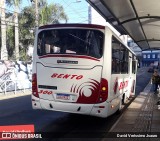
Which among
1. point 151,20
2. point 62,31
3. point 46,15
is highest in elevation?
point 46,15

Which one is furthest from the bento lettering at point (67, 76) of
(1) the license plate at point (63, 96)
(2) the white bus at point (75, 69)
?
(1) the license plate at point (63, 96)

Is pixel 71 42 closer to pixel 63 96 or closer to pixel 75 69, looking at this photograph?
pixel 75 69

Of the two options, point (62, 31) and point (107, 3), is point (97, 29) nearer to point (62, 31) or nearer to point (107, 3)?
point (62, 31)

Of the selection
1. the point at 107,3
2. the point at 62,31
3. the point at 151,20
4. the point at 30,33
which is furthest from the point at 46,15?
the point at 62,31

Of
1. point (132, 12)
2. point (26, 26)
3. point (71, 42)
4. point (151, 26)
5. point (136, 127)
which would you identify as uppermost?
point (26, 26)

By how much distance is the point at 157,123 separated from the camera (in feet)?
36.6

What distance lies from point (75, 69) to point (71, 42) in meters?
0.86

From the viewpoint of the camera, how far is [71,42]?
397 inches

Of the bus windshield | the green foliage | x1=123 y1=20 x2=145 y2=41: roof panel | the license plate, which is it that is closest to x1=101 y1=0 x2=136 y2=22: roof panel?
x1=123 y1=20 x2=145 y2=41: roof panel

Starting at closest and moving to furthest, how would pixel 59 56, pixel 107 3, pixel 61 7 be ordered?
1. pixel 59 56
2. pixel 107 3
3. pixel 61 7

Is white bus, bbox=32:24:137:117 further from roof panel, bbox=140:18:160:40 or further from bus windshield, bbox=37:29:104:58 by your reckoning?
roof panel, bbox=140:18:160:40

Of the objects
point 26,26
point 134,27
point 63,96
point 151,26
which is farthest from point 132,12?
point 26,26

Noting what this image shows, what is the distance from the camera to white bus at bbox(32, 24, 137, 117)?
31.6ft

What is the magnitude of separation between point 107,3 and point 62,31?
4.73 meters
